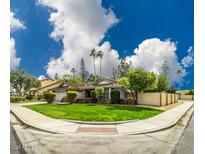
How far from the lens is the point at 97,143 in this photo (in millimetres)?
4648

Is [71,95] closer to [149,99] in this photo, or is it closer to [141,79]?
[141,79]

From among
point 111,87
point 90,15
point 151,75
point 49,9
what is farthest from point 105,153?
point 111,87

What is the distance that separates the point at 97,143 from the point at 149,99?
46.2 ft

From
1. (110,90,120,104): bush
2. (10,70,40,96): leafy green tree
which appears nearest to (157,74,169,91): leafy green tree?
(110,90,120,104): bush

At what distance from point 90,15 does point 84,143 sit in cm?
411

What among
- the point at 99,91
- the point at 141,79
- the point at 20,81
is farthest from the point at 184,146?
the point at 20,81

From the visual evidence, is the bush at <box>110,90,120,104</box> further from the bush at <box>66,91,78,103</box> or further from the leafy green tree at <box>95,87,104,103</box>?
the bush at <box>66,91,78,103</box>

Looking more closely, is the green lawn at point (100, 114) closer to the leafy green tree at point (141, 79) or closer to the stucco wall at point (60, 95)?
the leafy green tree at point (141, 79)

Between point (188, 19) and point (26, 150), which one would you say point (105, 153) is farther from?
point (188, 19)

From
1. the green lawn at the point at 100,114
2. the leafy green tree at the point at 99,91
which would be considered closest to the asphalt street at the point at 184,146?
the green lawn at the point at 100,114

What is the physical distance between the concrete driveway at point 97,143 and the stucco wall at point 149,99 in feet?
39.3

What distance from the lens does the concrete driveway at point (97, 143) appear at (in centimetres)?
412

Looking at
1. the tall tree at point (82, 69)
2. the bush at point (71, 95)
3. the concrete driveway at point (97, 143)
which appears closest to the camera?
the concrete driveway at point (97, 143)

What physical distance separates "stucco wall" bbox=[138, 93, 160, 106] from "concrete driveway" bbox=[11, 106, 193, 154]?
1198 centimetres
